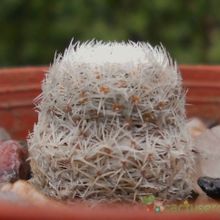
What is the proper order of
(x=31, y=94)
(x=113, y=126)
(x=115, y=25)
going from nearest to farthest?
(x=113, y=126) → (x=31, y=94) → (x=115, y=25)

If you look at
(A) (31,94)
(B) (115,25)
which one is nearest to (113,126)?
(A) (31,94)

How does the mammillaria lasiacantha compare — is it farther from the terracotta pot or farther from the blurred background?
the blurred background

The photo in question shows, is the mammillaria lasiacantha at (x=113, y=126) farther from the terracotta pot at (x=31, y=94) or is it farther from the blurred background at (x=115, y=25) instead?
the blurred background at (x=115, y=25)

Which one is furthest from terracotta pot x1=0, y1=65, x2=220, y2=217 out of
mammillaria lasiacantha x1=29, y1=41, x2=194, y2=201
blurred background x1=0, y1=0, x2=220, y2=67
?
blurred background x1=0, y1=0, x2=220, y2=67

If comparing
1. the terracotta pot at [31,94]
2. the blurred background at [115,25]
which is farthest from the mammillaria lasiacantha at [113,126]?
the blurred background at [115,25]

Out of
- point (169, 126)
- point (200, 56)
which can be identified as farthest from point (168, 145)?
point (200, 56)

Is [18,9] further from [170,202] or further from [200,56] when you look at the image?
[170,202]

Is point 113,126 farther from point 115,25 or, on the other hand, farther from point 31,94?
point 115,25
